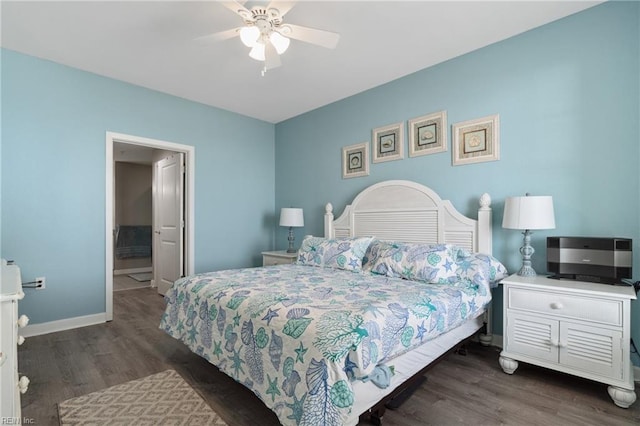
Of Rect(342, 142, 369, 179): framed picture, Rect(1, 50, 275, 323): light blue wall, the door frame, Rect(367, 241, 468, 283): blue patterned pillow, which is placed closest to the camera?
Rect(367, 241, 468, 283): blue patterned pillow

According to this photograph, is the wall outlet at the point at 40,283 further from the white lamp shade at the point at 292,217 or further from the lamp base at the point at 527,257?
the lamp base at the point at 527,257

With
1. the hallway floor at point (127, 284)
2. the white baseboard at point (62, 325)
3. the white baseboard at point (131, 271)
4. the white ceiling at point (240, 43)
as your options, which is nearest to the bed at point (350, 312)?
the white ceiling at point (240, 43)

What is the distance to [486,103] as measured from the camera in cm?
287

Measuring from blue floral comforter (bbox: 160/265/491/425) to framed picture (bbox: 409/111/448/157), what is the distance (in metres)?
1.46

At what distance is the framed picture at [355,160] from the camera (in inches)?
151

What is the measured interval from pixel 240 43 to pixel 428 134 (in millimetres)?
2015

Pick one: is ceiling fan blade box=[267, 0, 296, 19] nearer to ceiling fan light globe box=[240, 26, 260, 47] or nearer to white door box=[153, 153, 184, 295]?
ceiling fan light globe box=[240, 26, 260, 47]

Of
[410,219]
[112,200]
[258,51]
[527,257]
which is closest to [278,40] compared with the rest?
[258,51]

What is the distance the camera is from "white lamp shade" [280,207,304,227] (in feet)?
13.9

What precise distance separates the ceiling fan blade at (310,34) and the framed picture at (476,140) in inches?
61.3

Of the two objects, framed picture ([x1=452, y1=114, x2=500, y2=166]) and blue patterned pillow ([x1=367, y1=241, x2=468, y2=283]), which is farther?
framed picture ([x1=452, y1=114, x2=500, y2=166])

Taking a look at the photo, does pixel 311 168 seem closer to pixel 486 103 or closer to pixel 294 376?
pixel 486 103

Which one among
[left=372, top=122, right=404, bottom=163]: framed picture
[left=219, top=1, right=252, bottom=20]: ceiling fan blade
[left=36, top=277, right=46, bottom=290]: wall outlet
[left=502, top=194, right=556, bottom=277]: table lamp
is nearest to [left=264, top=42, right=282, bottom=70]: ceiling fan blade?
[left=219, top=1, right=252, bottom=20]: ceiling fan blade

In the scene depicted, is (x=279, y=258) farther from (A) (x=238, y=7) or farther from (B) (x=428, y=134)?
(A) (x=238, y=7)
